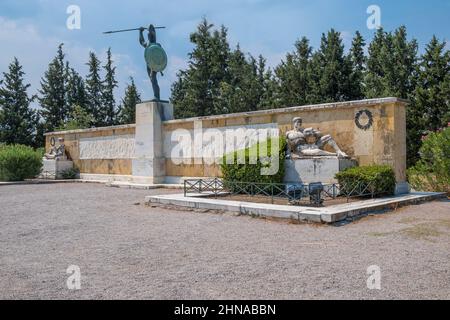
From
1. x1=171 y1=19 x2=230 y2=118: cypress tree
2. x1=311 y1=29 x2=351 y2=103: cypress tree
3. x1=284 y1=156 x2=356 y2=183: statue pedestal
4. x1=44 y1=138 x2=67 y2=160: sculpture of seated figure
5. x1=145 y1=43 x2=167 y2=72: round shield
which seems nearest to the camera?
x1=284 y1=156 x2=356 y2=183: statue pedestal

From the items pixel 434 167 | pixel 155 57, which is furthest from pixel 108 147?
pixel 434 167

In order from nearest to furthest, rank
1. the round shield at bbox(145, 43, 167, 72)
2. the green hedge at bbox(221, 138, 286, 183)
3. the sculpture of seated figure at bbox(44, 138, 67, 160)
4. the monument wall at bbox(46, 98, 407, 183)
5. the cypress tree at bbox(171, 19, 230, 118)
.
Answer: the monument wall at bbox(46, 98, 407, 183)
the green hedge at bbox(221, 138, 286, 183)
the round shield at bbox(145, 43, 167, 72)
the sculpture of seated figure at bbox(44, 138, 67, 160)
the cypress tree at bbox(171, 19, 230, 118)

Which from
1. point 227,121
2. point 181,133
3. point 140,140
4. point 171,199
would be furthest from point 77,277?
point 140,140

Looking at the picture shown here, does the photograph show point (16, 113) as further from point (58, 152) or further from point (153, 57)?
point (153, 57)

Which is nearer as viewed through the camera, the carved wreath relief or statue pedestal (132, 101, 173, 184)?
the carved wreath relief

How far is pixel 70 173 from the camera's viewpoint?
22.4 meters

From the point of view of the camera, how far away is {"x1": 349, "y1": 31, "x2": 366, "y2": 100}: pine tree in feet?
88.0

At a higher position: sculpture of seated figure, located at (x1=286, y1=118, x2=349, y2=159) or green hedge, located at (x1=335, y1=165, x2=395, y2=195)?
sculpture of seated figure, located at (x1=286, y1=118, x2=349, y2=159)

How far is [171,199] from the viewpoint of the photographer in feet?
34.0

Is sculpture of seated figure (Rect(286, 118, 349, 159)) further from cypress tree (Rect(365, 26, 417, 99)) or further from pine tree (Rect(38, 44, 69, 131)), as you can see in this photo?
pine tree (Rect(38, 44, 69, 131))

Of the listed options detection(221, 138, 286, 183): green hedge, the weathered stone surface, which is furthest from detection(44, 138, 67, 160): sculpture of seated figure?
detection(221, 138, 286, 183): green hedge

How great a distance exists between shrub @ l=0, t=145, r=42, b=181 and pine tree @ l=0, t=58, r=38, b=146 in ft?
55.7

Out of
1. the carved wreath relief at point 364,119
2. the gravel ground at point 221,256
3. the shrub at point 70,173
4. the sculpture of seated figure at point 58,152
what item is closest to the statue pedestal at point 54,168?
the shrub at point 70,173

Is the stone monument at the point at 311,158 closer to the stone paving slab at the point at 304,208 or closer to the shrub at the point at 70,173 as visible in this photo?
the stone paving slab at the point at 304,208
